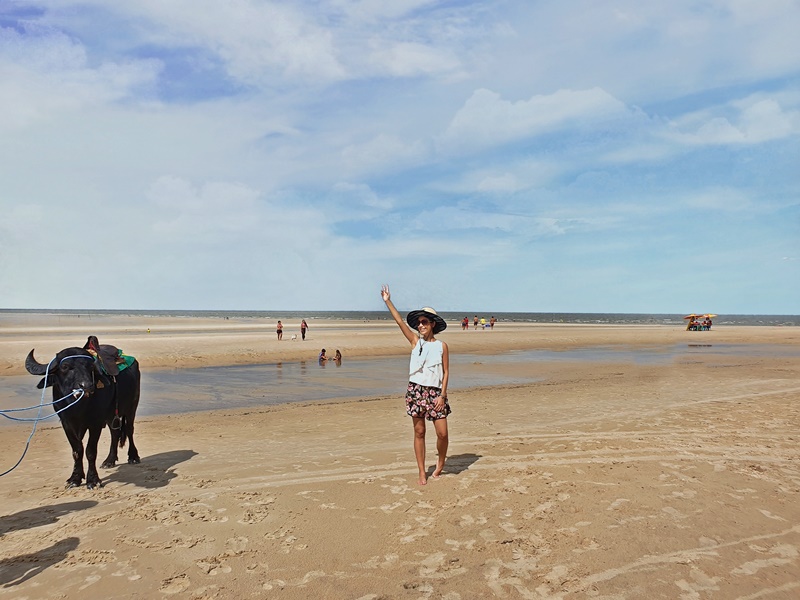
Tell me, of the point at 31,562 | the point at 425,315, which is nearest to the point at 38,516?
the point at 31,562

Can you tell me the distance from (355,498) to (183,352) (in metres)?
23.8

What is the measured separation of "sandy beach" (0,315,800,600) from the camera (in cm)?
446

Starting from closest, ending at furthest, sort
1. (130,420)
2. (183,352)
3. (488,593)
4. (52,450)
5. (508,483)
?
(488,593) < (508,483) < (130,420) < (52,450) < (183,352)

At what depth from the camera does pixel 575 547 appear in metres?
4.99

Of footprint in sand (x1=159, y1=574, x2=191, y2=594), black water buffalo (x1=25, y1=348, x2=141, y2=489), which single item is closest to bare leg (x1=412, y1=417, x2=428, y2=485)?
footprint in sand (x1=159, y1=574, x2=191, y2=594)

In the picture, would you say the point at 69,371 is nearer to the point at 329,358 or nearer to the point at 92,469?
the point at 92,469

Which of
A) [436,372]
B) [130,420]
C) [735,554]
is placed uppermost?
[436,372]

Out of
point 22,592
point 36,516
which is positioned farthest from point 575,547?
point 36,516

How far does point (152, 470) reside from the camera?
A: 25.8 feet

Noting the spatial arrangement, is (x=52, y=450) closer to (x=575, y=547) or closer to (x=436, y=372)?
(x=436, y=372)

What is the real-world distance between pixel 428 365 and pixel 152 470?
14.9 ft

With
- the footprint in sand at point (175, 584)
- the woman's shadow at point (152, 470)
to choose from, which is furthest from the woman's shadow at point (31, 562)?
the woman's shadow at point (152, 470)

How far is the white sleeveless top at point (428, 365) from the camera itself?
6613 mm

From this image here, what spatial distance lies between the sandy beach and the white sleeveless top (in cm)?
136
